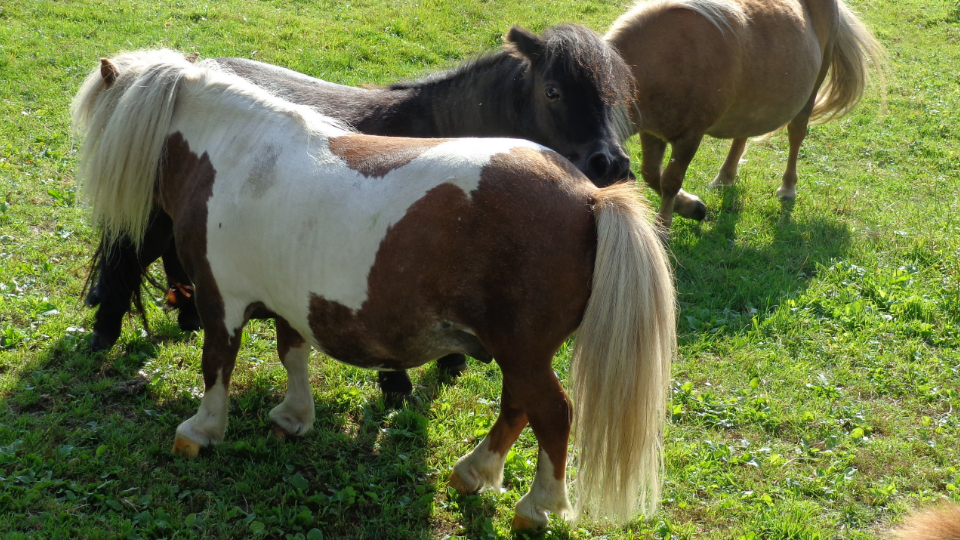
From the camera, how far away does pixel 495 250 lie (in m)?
2.66

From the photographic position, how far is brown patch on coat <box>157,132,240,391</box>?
3281 millimetres

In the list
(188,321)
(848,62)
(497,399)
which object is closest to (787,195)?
(848,62)

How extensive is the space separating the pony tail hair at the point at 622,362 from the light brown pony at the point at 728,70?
3255 millimetres

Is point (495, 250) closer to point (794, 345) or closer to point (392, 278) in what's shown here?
point (392, 278)

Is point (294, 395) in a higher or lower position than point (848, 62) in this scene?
lower

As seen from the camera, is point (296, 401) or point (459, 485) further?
point (296, 401)

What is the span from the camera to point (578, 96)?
4.29 metres

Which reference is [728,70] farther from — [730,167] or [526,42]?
[526,42]

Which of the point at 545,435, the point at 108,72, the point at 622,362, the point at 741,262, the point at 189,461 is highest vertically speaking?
the point at 108,72

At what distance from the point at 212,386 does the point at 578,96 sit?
258 cm

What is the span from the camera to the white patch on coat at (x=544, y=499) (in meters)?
3.05

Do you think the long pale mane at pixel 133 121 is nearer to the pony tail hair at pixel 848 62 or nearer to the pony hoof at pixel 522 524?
the pony hoof at pixel 522 524

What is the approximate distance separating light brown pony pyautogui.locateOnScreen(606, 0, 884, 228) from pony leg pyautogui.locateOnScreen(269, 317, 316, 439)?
11.0ft

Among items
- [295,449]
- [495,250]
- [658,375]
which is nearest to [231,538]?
[295,449]
